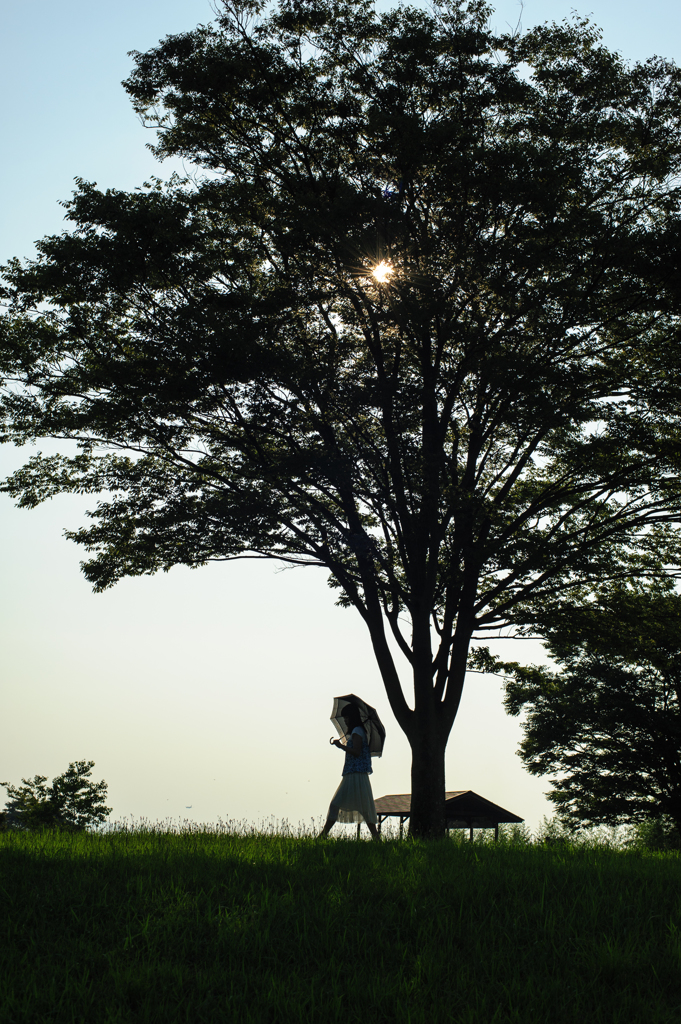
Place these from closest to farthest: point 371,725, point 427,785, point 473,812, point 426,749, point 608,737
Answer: point 371,725, point 427,785, point 426,749, point 608,737, point 473,812

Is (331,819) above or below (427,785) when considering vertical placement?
below

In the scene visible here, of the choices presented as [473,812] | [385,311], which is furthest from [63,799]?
[385,311]

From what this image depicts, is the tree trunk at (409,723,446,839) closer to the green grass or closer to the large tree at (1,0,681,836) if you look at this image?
the large tree at (1,0,681,836)

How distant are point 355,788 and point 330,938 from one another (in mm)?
5382

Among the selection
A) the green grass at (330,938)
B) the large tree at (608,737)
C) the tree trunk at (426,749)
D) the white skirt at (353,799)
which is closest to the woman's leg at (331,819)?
the white skirt at (353,799)

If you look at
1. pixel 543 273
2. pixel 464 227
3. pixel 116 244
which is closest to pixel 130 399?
pixel 116 244

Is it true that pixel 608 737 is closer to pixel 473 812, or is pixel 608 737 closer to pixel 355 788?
pixel 473 812

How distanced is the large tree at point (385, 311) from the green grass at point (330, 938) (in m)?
6.53

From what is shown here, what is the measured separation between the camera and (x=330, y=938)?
5305 mm

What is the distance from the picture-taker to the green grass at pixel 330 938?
4.45 metres

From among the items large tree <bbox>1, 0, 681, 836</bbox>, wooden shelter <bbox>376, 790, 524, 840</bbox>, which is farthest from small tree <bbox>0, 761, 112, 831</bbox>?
large tree <bbox>1, 0, 681, 836</bbox>

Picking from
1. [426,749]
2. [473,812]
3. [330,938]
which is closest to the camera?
[330,938]

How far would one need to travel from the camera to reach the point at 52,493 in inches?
592

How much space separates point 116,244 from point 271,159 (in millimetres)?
3048
